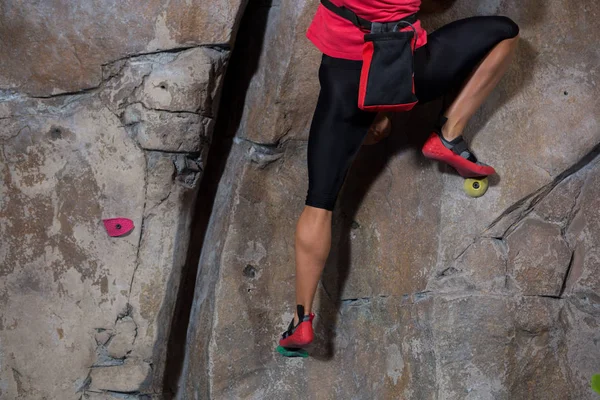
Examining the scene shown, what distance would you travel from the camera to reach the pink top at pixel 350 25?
243 cm

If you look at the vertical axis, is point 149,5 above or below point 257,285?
above

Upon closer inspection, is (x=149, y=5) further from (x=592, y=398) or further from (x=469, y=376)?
(x=592, y=398)

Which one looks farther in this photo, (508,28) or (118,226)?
(118,226)

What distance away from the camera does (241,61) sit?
9.83ft

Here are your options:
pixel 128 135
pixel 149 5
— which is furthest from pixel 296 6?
pixel 128 135

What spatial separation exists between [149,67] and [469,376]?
5.66ft

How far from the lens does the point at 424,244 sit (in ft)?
9.89

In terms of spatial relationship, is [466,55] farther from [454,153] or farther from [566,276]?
[566,276]

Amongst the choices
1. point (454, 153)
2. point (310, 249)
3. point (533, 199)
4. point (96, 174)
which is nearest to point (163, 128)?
point (96, 174)

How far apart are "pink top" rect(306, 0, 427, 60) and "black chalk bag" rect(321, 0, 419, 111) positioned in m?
0.02

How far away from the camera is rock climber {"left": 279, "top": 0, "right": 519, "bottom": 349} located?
2521 mm

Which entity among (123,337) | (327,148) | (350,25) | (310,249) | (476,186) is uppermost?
(350,25)

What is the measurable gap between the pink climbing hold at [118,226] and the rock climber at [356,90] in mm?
653

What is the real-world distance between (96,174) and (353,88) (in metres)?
1.04
